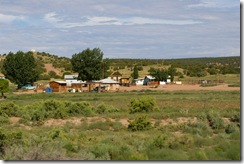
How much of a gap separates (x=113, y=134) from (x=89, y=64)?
2123 inches

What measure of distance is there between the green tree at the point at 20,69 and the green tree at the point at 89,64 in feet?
24.2

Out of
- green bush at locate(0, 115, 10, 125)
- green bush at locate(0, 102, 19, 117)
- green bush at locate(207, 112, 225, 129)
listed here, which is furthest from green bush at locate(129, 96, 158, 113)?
green bush at locate(0, 115, 10, 125)

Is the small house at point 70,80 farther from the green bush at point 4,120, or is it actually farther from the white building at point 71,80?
the green bush at point 4,120

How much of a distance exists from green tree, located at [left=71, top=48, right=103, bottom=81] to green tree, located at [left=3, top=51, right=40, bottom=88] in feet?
24.2

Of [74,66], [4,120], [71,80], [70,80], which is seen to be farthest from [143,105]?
[71,80]

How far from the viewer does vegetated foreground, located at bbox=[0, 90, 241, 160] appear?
11688 mm

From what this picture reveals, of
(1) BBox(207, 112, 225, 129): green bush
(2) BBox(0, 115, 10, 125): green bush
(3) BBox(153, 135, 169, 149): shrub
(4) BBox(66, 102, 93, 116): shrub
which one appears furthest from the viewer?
(4) BBox(66, 102, 93, 116): shrub

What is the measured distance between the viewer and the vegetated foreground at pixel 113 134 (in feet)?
38.3

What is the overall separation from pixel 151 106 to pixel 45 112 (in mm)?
6439

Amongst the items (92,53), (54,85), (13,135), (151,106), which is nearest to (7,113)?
(151,106)

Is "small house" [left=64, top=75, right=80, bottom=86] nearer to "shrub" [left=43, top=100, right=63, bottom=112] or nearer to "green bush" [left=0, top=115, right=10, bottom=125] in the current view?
"shrub" [left=43, top=100, right=63, bottom=112]

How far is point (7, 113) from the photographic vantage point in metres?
26.7

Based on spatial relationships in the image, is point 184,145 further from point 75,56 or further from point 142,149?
point 75,56

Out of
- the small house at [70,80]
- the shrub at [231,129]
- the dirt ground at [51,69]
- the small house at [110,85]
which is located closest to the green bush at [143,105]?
the shrub at [231,129]
